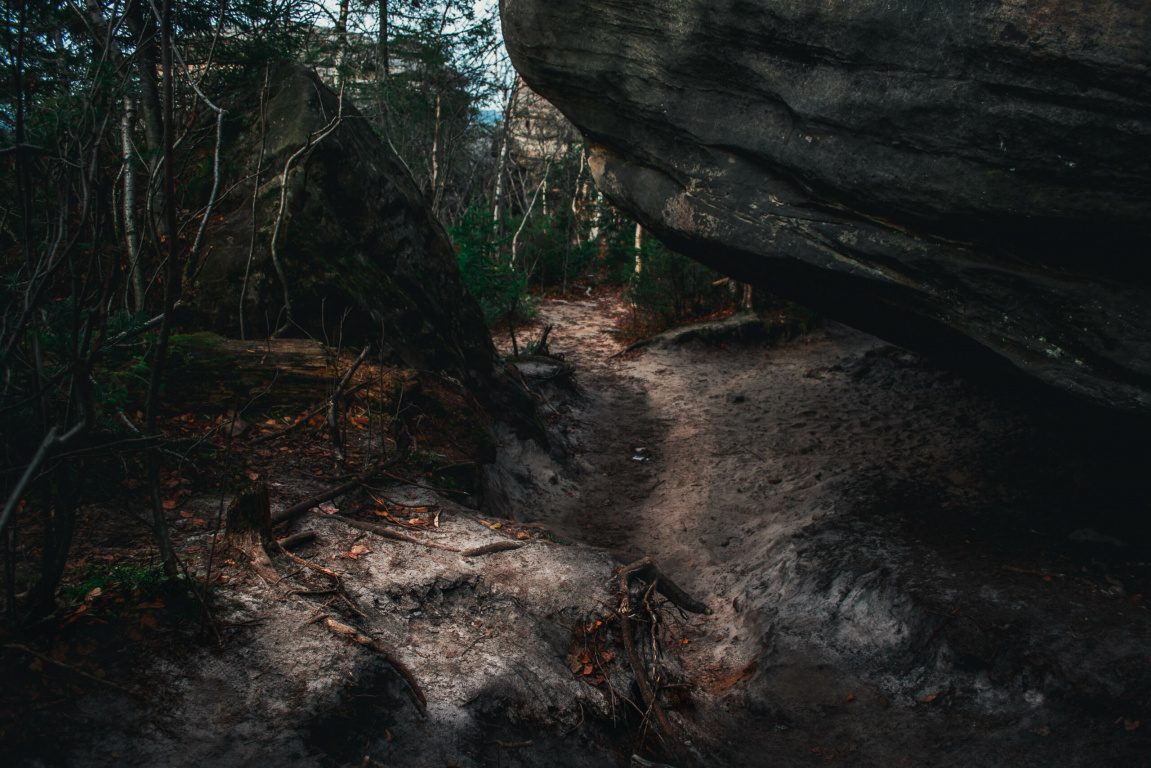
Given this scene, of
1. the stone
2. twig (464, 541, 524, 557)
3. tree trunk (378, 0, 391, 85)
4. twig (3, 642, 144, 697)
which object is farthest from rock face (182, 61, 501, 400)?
tree trunk (378, 0, 391, 85)

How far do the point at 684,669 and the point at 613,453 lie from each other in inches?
155

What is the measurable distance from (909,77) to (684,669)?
4.08m

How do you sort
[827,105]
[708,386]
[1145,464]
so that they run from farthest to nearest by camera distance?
[708,386]
[1145,464]
[827,105]

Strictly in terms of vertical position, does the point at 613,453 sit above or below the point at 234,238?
below

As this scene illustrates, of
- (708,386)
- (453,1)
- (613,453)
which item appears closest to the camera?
(613,453)

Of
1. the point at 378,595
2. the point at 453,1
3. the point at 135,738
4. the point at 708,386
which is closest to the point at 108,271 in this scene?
the point at 135,738

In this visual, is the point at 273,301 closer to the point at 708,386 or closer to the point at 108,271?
the point at 108,271

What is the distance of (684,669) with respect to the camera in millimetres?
4207

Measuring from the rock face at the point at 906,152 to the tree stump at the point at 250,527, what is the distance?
368 centimetres

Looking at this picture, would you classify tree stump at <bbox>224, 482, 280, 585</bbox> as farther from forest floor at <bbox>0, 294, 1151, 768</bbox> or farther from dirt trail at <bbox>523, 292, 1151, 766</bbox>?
dirt trail at <bbox>523, 292, 1151, 766</bbox>

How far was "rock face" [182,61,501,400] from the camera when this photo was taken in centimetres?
538

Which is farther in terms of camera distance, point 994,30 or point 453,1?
point 453,1

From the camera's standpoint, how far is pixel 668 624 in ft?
15.8

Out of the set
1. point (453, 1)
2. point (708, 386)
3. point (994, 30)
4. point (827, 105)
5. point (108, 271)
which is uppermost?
point (453, 1)
